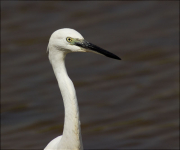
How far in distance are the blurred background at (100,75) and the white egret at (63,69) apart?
2.83m

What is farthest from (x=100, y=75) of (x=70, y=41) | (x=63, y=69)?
(x=70, y=41)

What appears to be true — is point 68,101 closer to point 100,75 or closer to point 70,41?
point 70,41

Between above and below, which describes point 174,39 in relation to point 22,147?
above

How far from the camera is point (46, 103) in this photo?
770 centimetres

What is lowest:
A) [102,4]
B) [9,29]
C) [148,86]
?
[148,86]

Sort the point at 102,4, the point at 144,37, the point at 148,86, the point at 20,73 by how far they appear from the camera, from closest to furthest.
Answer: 1. the point at 148,86
2. the point at 20,73
3. the point at 144,37
4. the point at 102,4

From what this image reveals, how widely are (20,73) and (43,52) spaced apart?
68 centimetres

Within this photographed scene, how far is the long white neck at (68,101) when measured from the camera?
150 inches

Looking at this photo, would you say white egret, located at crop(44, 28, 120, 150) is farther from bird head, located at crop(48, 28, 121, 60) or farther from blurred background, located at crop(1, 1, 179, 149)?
blurred background, located at crop(1, 1, 179, 149)

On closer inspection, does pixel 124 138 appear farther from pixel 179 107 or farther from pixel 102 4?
pixel 102 4

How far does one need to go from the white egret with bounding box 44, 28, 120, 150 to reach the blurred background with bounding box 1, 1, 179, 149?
2826 mm

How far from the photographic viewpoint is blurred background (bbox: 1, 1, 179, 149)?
276 inches

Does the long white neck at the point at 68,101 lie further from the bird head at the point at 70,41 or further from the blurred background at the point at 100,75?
the blurred background at the point at 100,75

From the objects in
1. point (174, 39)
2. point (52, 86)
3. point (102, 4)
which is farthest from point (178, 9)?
point (52, 86)
